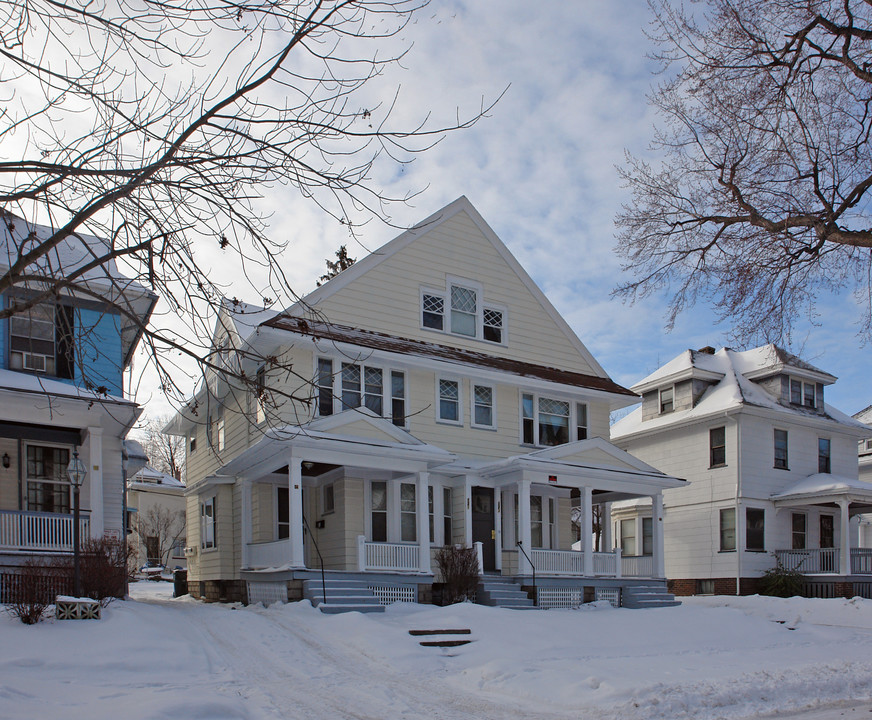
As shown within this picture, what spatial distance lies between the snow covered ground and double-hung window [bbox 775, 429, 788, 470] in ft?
38.4

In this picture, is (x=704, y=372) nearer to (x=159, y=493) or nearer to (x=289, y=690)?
(x=289, y=690)

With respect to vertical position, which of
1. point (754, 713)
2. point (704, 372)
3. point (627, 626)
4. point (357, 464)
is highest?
point (704, 372)

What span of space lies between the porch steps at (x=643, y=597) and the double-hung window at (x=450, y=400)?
592 centimetres

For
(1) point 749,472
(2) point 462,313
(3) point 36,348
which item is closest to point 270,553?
(3) point 36,348

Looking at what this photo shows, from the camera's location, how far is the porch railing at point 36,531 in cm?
1562

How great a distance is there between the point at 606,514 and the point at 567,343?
6401 mm

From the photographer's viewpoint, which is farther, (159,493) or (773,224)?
(159,493)

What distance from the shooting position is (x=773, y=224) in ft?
37.2

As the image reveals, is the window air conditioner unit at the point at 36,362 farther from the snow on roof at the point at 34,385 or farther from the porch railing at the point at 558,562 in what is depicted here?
the porch railing at the point at 558,562

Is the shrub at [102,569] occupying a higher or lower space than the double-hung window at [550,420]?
lower

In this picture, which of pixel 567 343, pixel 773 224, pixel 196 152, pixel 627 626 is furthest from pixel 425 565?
pixel 196 152

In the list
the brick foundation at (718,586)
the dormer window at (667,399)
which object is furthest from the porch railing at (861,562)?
the dormer window at (667,399)

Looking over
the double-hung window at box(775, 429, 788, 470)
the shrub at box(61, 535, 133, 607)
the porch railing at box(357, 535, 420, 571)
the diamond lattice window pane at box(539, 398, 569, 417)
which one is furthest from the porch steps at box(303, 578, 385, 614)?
the double-hung window at box(775, 429, 788, 470)

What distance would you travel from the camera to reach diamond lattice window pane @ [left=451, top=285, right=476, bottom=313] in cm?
2225
